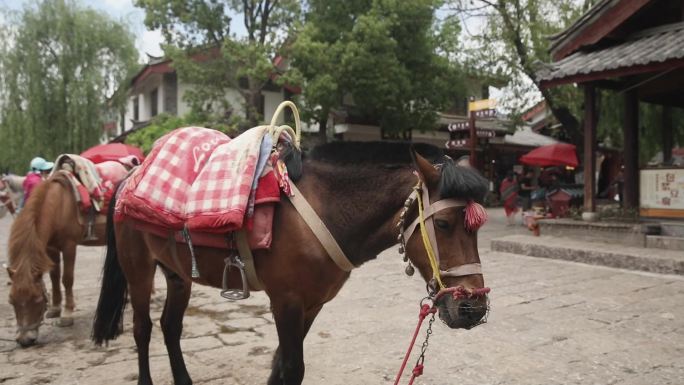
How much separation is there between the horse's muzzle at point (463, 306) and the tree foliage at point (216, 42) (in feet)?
41.9

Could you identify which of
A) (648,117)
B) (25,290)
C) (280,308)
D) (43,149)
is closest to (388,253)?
(25,290)

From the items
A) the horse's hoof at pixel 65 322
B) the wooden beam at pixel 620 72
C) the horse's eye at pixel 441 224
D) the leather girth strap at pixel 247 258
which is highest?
the wooden beam at pixel 620 72

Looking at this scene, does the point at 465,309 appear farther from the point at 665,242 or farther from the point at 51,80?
the point at 51,80

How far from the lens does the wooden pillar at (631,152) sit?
380 inches

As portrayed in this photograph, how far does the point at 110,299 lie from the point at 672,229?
8629 millimetres

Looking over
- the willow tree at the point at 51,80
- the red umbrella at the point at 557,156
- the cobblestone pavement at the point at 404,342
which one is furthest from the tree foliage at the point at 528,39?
the willow tree at the point at 51,80

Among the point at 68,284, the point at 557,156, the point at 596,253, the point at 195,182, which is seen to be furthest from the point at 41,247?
the point at 557,156

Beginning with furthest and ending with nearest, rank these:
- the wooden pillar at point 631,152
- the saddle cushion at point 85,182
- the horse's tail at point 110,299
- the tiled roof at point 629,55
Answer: the wooden pillar at point 631,152 → the tiled roof at point 629,55 → the saddle cushion at point 85,182 → the horse's tail at point 110,299

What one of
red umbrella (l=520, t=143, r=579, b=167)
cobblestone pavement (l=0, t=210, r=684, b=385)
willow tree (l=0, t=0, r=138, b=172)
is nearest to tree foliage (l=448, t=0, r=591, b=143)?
red umbrella (l=520, t=143, r=579, b=167)

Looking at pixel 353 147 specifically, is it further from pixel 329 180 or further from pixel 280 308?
pixel 280 308

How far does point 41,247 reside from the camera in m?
4.18

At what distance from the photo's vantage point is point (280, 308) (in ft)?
7.88

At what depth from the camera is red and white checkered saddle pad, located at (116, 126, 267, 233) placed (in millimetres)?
2469

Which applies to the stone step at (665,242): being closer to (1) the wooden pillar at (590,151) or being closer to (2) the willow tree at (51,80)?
(1) the wooden pillar at (590,151)
